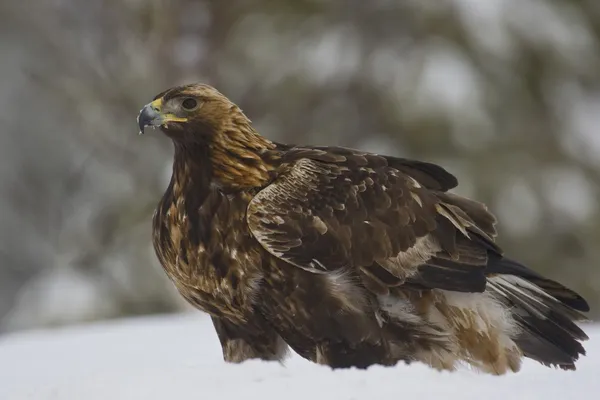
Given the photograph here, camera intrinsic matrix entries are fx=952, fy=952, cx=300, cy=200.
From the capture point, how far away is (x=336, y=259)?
380cm

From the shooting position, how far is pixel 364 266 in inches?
152

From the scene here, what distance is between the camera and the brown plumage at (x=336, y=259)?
3.77 metres

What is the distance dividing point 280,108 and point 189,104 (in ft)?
28.8

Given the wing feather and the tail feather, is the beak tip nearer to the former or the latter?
the wing feather

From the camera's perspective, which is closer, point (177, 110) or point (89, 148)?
point (177, 110)

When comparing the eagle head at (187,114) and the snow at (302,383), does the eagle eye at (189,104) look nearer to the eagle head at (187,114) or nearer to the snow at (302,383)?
the eagle head at (187,114)

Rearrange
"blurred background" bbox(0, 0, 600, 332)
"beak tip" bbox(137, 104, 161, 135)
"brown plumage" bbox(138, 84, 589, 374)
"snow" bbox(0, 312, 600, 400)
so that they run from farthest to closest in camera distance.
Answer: "blurred background" bbox(0, 0, 600, 332)
"beak tip" bbox(137, 104, 161, 135)
"brown plumage" bbox(138, 84, 589, 374)
"snow" bbox(0, 312, 600, 400)

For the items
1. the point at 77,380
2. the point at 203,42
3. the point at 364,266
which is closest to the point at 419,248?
the point at 364,266

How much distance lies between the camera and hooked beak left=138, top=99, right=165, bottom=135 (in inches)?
156

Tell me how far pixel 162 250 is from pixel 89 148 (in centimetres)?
1028

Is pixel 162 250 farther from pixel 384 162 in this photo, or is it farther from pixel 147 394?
pixel 384 162

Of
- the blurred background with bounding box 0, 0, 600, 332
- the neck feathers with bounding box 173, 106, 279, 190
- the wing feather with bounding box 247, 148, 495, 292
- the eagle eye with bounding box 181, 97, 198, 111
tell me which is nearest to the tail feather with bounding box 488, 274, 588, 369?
the wing feather with bounding box 247, 148, 495, 292

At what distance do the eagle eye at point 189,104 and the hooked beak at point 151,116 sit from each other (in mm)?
101

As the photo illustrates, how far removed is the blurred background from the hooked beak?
27.5 feet
